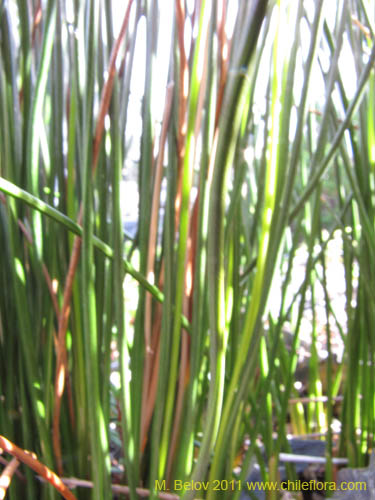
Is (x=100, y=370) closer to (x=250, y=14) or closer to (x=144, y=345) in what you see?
(x=144, y=345)

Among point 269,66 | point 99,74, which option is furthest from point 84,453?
point 269,66

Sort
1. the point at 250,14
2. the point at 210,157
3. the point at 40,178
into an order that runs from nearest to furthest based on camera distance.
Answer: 1. the point at 250,14
2. the point at 210,157
3. the point at 40,178

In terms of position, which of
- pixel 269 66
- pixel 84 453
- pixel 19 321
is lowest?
pixel 84 453

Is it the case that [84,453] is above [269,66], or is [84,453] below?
below

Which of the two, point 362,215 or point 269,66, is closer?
point 362,215

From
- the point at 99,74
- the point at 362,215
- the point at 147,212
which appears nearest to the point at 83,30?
the point at 99,74

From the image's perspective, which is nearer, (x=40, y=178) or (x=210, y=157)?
(x=210, y=157)

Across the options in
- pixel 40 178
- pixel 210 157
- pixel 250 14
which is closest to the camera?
pixel 250 14

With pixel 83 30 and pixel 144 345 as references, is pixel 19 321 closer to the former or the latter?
pixel 144 345

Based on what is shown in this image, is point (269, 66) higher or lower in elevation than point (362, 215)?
higher
